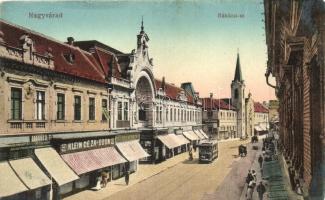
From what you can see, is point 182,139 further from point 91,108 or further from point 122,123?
point 91,108

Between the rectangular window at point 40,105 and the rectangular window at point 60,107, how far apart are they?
1.34 meters

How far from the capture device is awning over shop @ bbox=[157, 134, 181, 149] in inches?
1474

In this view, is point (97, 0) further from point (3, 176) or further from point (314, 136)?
point (314, 136)

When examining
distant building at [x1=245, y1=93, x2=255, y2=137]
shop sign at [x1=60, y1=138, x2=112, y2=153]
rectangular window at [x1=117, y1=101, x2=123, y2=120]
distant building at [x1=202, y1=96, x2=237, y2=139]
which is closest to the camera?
→ shop sign at [x1=60, y1=138, x2=112, y2=153]

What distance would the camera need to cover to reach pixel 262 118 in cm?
10631

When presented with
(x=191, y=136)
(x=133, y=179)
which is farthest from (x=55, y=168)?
(x=191, y=136)

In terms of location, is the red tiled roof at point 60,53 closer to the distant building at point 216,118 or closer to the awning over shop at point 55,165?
the awning over shop at point 55,165

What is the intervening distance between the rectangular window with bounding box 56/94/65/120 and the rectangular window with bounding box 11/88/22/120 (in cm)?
310

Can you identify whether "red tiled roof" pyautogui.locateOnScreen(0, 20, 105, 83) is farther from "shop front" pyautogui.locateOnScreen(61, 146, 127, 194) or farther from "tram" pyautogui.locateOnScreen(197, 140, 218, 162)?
"tram" pyautogui.locateOnScreen(197, 140, 218, 162)

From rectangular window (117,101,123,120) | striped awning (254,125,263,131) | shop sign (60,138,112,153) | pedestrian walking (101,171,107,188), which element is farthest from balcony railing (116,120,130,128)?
striped awning (254,125,263,131)

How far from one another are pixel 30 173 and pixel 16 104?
318 cm

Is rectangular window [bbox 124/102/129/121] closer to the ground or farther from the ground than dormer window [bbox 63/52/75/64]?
closer to the ground

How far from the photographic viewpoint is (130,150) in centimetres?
2870

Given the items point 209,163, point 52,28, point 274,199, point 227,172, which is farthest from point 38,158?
point 209,163
